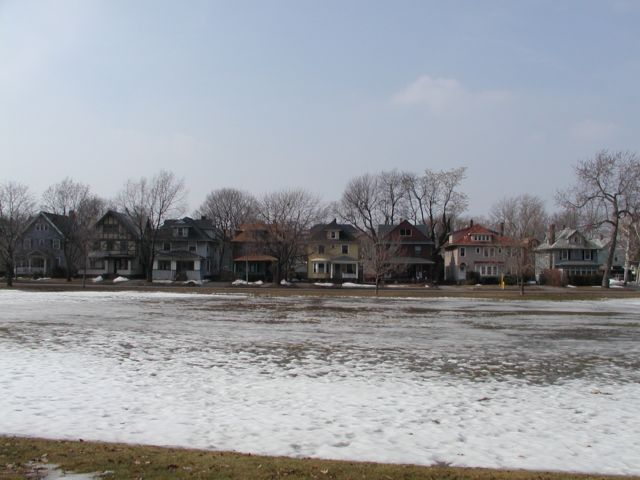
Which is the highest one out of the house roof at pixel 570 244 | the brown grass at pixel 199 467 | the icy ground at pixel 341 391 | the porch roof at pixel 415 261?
the house roof at pixel 570 244

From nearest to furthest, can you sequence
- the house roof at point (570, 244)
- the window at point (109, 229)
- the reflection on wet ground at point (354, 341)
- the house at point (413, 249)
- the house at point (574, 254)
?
the reflection on wet ground at point (354, 341) → the house at point (413, 249) → the window at point (109, 229) → the house roof at point (570, 244) → the house at point (574, 254)

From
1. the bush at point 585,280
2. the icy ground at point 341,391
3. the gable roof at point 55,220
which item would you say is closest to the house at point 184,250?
the gable roof at point 55,220

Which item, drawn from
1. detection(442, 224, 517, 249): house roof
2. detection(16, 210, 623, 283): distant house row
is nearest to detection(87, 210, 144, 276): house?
detection(16, 210, 623, 283): distant house row

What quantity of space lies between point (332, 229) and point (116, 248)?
33.5m

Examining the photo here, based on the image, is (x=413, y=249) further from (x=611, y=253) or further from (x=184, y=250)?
(x=184, y=250)

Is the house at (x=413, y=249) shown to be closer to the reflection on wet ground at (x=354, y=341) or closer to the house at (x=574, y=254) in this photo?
the house at (x=574, y=254)

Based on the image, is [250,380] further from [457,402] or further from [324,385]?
[457,402]

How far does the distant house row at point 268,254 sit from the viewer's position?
279 feet

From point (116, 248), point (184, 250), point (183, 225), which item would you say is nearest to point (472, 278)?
point (184, 250)

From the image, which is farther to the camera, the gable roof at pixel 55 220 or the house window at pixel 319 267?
the gable roof at pixel 55 220

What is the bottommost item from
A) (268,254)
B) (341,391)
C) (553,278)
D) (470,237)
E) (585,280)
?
(341,391)

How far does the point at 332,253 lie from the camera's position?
8806 centimetres

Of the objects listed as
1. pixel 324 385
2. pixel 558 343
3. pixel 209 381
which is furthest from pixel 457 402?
pixel 558 343

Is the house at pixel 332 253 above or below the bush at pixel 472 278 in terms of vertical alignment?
above
